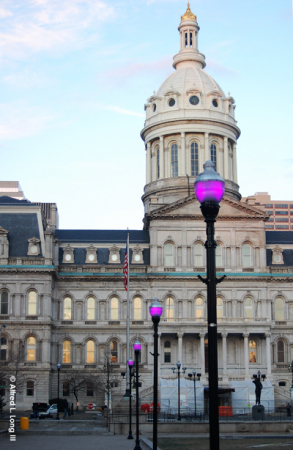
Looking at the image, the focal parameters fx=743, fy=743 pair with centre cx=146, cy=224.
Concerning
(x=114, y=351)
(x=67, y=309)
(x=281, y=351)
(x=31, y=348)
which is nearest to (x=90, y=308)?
(x=67, y=309)

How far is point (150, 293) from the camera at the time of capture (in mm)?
80625

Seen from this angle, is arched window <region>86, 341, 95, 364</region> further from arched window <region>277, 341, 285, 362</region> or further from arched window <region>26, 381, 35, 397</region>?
arched window <region>277, 341, 285, 362</region>

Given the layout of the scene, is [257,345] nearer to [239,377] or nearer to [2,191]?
[239,377]

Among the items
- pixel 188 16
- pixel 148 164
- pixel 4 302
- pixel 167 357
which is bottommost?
pixel 167 357

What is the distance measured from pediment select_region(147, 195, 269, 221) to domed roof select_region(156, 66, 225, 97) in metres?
22.0

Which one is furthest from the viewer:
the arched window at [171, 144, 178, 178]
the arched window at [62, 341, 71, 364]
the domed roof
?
the domed roof

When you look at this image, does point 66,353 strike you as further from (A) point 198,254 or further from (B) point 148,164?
(B) point 148,164

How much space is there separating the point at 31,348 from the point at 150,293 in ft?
45.8

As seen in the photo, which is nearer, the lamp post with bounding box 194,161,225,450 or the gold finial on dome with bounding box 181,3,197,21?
the lamp post with bounding box 194,161,225,450

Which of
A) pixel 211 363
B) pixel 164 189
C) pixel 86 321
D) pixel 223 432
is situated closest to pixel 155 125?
pixel 164 189

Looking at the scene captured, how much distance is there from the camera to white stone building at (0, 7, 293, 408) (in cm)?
7750

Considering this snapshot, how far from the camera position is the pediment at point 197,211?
80.7 metres

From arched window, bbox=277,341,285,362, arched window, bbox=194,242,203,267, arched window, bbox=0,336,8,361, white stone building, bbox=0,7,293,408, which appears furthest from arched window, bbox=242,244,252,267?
arched window, bbox=0,336,8,361

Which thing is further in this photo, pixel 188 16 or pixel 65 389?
pixel 188 16
